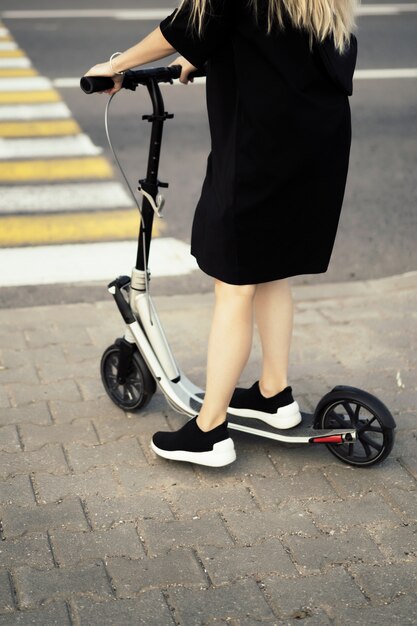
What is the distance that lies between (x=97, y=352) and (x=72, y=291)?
109cm

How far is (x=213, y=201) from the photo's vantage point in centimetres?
350

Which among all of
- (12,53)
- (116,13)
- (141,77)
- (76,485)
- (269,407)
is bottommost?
(116,13)

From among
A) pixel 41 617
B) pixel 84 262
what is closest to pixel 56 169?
pixel 84 262

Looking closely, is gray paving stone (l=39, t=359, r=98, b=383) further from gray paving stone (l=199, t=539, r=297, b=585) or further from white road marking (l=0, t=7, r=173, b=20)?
white road marking (l=0, t=7, r=173, b=20)

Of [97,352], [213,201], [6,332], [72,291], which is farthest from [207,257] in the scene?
[72,291]

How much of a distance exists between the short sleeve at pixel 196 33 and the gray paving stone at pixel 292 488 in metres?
1.47

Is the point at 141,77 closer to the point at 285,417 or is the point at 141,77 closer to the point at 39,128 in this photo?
the point at 285,417

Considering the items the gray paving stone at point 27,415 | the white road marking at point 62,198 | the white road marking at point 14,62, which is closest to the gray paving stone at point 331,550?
the gray paving stone at point 27,415

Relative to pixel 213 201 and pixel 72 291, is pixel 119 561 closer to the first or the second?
pixel 213 201

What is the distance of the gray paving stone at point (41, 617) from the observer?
2.88 m

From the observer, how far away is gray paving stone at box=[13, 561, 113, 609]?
2996 mm

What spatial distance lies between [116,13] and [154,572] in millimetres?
11762

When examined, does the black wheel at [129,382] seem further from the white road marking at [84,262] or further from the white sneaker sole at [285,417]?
the white road marking at [84,262]

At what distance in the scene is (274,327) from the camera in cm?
383
